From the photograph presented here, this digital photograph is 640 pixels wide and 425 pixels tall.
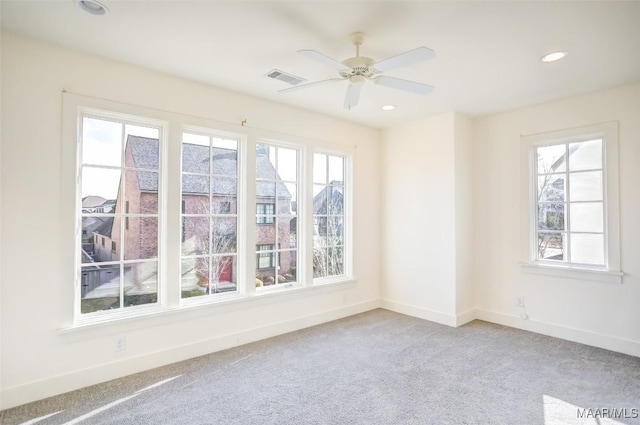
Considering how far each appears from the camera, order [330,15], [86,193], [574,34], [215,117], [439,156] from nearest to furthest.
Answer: [330,15]
[574,34]
[86,193]
[215,117]
[439,156]

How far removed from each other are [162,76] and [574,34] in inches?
→ 133

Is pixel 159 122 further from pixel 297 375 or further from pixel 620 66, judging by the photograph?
pixel 620 66

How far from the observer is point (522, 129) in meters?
4.25

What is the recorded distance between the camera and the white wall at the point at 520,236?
→ 3.47m

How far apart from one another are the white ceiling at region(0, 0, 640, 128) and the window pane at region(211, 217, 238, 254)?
4.61 feet

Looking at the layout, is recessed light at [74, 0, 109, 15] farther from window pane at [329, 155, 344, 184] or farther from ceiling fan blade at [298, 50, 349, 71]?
window pane at [329, 155, 344, 184]

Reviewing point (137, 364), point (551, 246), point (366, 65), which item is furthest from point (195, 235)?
point (551, 246)

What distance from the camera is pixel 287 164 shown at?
433 centimetres

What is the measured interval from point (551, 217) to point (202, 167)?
4.00 meters

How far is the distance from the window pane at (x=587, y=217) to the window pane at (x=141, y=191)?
4.45 meters

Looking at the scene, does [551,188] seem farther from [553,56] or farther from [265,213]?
[265,213]

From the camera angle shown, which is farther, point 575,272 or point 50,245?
point 575,272

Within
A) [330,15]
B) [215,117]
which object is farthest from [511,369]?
[215,117]

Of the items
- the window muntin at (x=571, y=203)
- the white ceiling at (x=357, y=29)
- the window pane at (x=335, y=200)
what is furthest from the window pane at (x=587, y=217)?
the window pane at (x=335, y=200)
